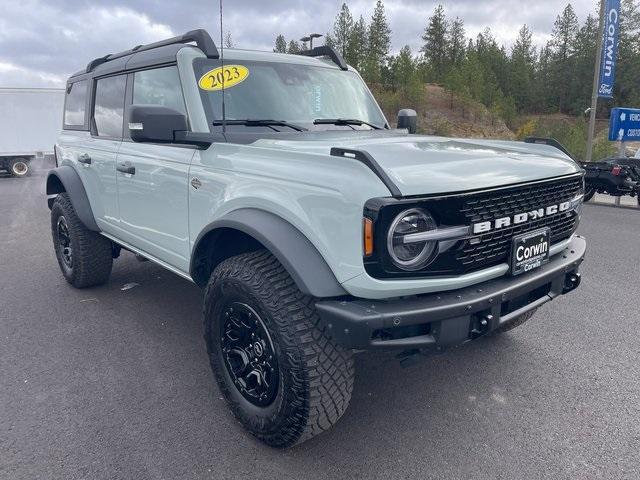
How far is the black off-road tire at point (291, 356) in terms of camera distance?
7.45 ft

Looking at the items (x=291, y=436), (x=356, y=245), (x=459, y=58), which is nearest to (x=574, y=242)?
(x=356, y=245)

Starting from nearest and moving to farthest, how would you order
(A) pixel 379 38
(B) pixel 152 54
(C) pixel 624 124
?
1. (B) pixel 152 54
2. (C) pixel 624 124
3. (A) pixel 379 38

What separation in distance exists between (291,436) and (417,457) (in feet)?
2.07

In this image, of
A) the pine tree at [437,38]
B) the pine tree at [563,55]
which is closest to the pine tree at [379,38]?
the pine tree at [437,38]

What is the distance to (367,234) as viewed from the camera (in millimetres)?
2068

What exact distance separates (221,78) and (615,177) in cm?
1014

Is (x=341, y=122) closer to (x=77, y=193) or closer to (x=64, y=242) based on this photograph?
(x=77, y=193)

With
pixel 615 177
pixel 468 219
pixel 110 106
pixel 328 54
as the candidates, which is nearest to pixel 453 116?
pixel 615 177

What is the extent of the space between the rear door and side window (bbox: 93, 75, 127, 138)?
0.19 m

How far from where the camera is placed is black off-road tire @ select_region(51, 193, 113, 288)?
185 inches

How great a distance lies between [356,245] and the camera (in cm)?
209

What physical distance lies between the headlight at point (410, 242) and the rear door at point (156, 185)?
147cm

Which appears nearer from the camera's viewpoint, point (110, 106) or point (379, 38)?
point (110, 106)

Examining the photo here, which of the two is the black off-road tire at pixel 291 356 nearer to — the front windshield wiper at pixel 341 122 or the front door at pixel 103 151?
the front windshield wiper at pixel 341 122
